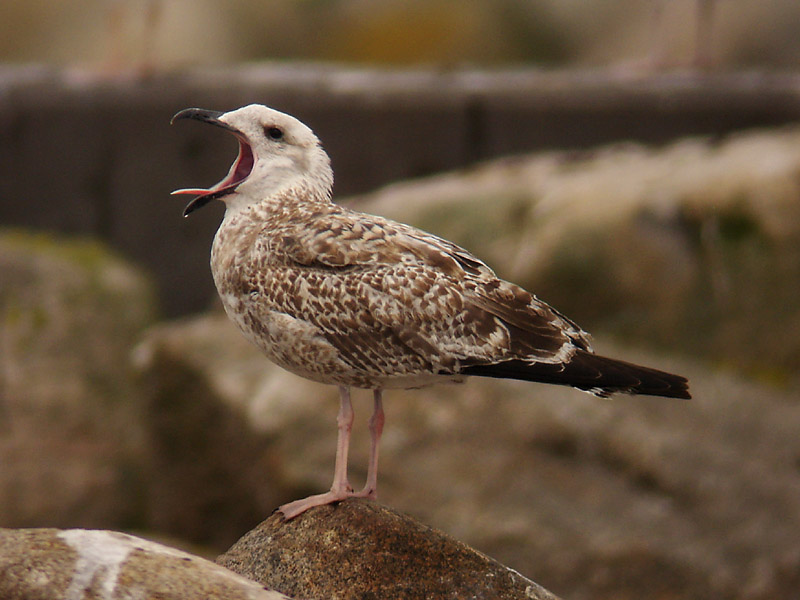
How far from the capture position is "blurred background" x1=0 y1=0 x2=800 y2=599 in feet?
35.1

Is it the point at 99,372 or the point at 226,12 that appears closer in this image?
the point at 99,372

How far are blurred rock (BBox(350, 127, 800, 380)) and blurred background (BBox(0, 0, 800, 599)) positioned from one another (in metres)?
0.02

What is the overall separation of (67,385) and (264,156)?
8881 mm

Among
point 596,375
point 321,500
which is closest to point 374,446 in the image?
point 321,500

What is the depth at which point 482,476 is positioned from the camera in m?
10.8

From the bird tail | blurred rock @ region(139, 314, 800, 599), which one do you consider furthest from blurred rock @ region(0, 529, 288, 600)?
blurred rock @ region(139, 314, 800, 599)

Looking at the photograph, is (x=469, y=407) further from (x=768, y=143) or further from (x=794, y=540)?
(x=768, y=143)

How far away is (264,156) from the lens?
20.1 feet

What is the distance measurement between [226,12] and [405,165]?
501 inches

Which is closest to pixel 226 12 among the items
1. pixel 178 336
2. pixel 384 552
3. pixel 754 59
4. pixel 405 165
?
pixel 754 59

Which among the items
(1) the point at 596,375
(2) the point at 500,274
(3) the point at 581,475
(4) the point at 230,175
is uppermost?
(4) the point at 230,175

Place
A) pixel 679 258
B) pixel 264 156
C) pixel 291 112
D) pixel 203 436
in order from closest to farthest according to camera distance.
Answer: pixel 264 156 < pixel 679 258 < pixel 203 436 < pixel 291 112

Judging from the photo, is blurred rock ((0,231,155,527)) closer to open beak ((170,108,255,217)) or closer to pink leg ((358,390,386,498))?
pink leg ((358,390,386,498))

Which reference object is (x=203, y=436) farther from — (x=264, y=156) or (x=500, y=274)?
(x=264, y=156)
